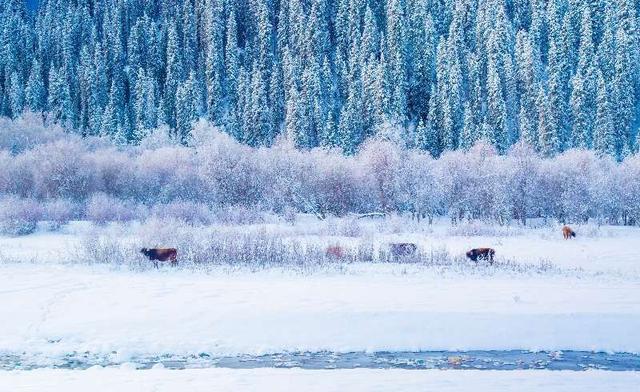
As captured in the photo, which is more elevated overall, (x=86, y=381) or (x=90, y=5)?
(x=90, y=5)

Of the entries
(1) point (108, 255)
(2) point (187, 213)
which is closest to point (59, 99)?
(2) point (187, 213)

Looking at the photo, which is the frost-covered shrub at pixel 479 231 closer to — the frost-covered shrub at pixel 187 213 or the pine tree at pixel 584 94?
the frost-covered shrub at pixel 187 213

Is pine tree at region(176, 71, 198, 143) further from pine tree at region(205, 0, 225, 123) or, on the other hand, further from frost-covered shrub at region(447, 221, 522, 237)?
frost-covered shrub at region(447, 221, 522, 237)

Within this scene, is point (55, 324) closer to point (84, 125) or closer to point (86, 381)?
point (86, 381)

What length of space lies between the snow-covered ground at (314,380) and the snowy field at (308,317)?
3cm

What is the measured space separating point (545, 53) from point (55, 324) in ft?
249

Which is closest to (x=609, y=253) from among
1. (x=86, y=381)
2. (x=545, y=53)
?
(x=86, y=381)

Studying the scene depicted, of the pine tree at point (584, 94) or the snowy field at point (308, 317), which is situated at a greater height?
the pine tree at point (584, 94)

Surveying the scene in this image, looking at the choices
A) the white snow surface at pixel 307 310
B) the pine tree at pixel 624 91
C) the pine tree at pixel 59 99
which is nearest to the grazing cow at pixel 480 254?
the white snow surface at pixel 307 310

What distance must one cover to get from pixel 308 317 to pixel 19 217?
21.5 metres

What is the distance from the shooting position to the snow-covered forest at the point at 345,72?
Result: 66500 millimetres

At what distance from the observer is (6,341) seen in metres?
11.3

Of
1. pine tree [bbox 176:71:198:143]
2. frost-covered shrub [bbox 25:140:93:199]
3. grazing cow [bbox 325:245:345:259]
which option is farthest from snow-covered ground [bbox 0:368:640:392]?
pine tree [bbox 176:71:198:143]

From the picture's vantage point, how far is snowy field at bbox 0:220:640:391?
349 inches
